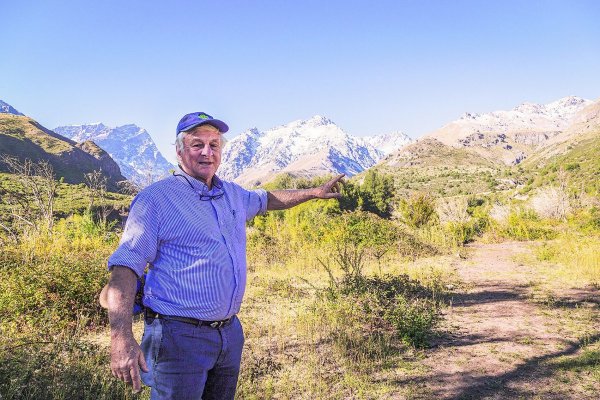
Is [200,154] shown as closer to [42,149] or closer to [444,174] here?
[42,149]

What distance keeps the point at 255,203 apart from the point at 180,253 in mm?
836

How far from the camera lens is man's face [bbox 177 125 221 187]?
2.00 metres

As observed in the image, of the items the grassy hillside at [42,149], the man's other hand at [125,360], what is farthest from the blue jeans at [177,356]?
the grassy hillside at [42,149]

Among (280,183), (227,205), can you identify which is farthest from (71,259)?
(280,183)

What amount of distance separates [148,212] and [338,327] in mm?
3513

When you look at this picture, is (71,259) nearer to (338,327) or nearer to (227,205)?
(338,327)

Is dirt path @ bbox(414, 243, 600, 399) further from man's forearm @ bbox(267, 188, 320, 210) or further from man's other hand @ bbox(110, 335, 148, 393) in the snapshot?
man's other hand @ bbox(110, 335, 148, 393)

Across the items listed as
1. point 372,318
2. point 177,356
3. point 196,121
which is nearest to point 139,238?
point 177,356

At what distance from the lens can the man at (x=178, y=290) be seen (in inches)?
62.9

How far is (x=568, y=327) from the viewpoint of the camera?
4.98 meters

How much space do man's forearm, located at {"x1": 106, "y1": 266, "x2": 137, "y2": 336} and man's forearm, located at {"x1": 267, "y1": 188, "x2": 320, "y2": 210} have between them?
1.26m

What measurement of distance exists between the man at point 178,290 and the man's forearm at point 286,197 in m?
0.81

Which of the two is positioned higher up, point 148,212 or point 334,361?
point 148,212

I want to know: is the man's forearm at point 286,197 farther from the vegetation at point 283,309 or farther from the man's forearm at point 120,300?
the vegetation at point 283,309
